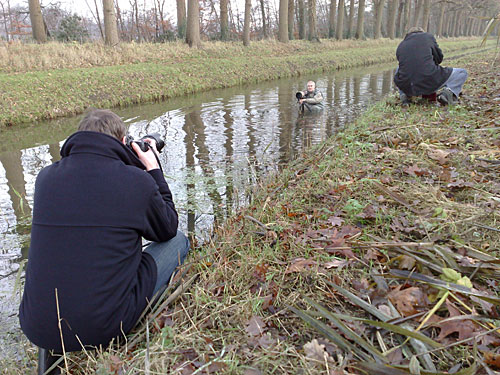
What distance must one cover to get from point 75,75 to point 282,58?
40.4 feet

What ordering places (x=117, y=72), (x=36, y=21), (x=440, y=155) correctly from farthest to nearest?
1. (x=36, y=21)
2. (x=117, y=72)
3. (x=440, y=155)

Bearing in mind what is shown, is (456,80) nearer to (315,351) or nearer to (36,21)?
(315,351)

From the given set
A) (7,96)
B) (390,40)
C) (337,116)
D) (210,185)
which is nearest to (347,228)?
(210,185)

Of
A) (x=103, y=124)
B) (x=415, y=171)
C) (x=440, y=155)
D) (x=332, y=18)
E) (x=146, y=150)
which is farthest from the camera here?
(x=332, y=18)

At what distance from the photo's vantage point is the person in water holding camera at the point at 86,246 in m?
2.03

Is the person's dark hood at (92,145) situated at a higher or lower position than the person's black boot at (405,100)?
higher

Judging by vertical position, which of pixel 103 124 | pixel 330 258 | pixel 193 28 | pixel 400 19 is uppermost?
pixel 400 19

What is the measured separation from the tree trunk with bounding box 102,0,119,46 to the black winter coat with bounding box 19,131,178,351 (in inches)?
608

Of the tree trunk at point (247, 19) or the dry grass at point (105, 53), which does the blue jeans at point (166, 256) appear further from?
the tree trunk at point (247, 19)

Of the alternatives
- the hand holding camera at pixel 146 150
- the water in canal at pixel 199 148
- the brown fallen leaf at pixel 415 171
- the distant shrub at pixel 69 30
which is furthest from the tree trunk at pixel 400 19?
the hand holding camera at pixel 146 150

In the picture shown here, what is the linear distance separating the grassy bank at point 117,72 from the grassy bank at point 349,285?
9.43 metres

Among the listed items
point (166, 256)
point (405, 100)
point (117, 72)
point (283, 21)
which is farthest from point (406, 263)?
point (283, 21)

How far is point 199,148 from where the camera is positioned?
7320 mm

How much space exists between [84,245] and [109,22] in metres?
Answer: 16.0
